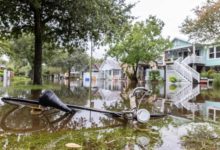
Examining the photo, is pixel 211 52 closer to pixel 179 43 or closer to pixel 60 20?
pixel 179 43

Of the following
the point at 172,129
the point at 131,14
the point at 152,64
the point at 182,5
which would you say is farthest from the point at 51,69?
the point at 172,129

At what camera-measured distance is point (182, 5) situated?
2384 cm

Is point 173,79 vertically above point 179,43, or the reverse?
point 179,43

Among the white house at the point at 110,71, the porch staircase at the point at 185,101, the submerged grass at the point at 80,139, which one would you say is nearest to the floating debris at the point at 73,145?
the submerged grass at the point at 80,139

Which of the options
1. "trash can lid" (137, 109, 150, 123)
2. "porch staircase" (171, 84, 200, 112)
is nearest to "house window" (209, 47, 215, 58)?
"porch staircase" (171, 84, 200, 112)

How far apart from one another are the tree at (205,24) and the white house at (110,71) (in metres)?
27.6

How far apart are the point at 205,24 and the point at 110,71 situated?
3514 centimetres

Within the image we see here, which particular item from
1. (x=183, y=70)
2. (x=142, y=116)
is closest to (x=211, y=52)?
(x=183, y=70)

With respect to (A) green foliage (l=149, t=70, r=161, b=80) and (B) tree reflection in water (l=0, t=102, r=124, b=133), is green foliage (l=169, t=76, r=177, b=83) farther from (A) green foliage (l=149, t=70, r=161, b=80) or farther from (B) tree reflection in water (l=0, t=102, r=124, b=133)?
(B) tree reflection in water (l=0, t=102, r=124, b=133)

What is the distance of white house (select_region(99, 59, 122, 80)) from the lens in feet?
160

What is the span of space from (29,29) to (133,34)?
49.0 ft

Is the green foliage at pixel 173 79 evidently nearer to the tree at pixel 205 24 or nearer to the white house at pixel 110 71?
the tree at pixel 205 24

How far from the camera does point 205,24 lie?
733 inches

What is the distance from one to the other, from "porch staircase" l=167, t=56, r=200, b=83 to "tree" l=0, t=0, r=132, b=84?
15.2m
